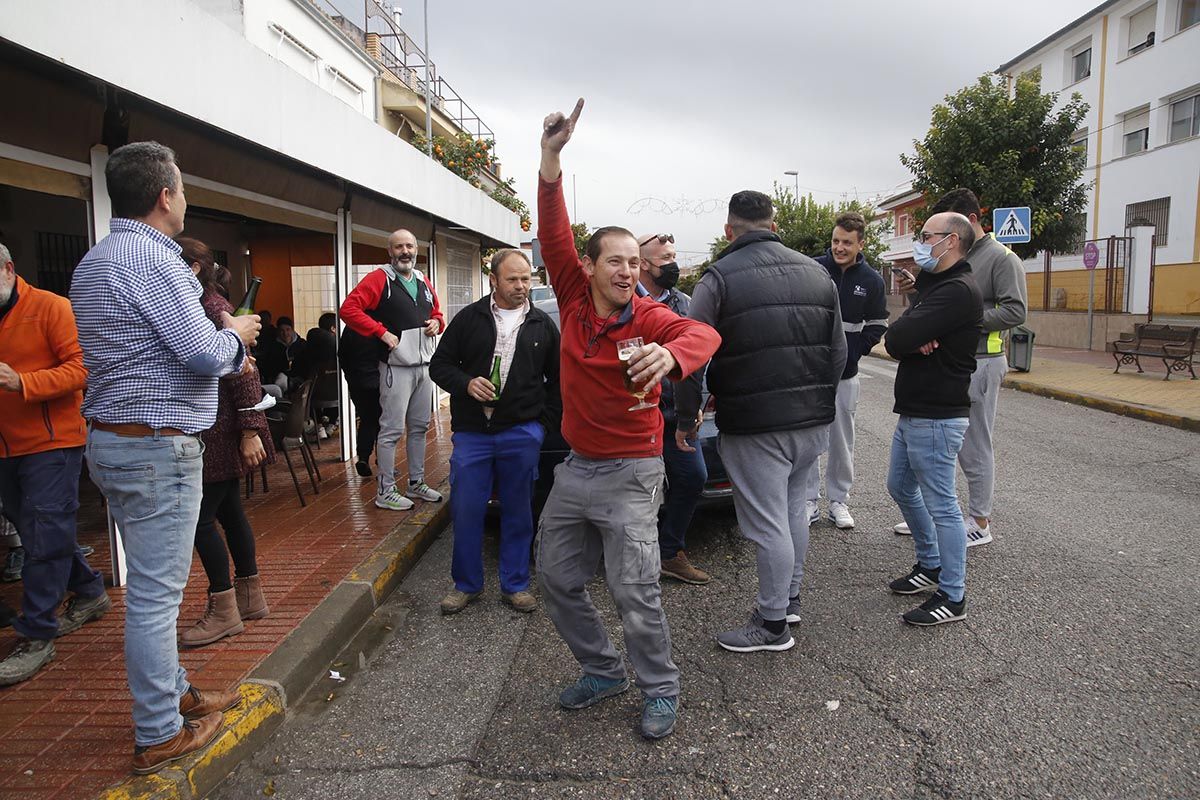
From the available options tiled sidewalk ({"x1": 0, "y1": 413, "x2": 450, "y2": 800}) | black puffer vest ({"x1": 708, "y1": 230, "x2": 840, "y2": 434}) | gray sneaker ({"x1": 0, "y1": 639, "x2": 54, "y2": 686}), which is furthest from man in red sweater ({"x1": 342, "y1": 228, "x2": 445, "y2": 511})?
black puffer vest ({"x1": 708, "y1": 230, "x2": 840, "y2": 434})

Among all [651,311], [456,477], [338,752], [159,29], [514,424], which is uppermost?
[159,29]

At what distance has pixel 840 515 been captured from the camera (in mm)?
5414

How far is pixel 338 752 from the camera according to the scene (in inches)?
116

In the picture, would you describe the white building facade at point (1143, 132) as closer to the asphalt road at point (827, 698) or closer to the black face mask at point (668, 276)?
the asphalt road at point (827, 698)

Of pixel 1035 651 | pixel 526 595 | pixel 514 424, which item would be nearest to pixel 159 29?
pixel 514 424

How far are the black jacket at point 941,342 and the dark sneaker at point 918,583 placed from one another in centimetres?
94

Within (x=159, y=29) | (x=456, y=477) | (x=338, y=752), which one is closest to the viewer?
(x=338, y=752)

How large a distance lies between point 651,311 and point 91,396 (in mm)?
1963

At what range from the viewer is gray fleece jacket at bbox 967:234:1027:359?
461 cm

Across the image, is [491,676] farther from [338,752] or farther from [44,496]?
[44,496]

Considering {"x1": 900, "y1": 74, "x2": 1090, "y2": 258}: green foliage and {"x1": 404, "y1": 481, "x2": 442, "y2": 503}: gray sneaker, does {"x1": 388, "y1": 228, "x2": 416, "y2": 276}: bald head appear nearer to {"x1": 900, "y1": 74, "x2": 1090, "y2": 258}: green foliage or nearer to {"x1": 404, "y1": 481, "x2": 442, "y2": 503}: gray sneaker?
{"x1": 404, "y1": 481, "x2": 442, "y2": 503}: gray sneaker

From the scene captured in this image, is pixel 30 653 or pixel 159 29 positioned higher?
pixel 159 29

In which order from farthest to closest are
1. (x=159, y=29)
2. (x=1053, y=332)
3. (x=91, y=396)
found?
1. (x=1053, y=332)
2. (x=159, y=29)
3. (x=91, y=396)

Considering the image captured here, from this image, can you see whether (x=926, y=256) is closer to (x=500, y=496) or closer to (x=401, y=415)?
(x=500, y=496)
